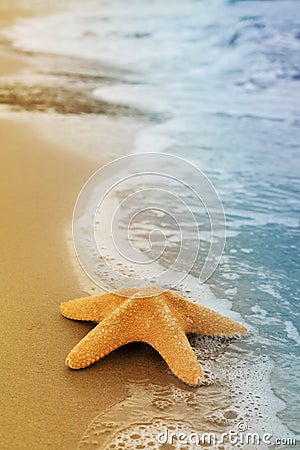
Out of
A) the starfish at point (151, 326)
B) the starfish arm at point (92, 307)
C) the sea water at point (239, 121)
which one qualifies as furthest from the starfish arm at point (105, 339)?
the sea water at point (239, 121)

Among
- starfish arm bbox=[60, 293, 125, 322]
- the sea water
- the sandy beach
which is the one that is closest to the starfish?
starfish arm bbox=[60, 293, 125, 322]

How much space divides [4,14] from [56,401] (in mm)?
22412

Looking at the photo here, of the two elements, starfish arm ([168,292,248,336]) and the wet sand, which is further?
starfish arm ([168,292,248,336])

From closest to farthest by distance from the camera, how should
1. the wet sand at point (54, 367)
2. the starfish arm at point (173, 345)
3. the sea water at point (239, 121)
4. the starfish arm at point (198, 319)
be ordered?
1. the wet sand at point (54, 367)
2. the starfish arm at point (173, 345)
3. the starfish arm at point (198, 319)
4. the sea water at point (239, 121)

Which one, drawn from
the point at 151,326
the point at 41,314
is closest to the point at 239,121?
the point at 41,314

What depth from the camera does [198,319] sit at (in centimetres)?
279

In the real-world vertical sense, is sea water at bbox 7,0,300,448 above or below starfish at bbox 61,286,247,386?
above

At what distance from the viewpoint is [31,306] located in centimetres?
311

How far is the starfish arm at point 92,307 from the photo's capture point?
2.79 meters

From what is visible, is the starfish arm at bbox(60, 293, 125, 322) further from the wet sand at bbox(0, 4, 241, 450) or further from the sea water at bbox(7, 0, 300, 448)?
the sea water at bbox(7, 0, 300, 448)

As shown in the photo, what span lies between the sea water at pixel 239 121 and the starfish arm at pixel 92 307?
0.60 m

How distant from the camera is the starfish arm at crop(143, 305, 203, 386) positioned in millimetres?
2480

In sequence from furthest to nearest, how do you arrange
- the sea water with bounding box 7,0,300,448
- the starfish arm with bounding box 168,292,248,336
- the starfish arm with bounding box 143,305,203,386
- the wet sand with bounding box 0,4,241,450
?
the sea water with bounding box 7,0,300,448 → the starfish arm with bounding box 168,292,248,336 → the starfish arm with bounding box 143,305,203,386 → the wet sand with bounding box 0,4,241,450

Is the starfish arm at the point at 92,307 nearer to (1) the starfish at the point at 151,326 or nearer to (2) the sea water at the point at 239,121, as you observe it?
(1) the starfish at the point at 151,326
